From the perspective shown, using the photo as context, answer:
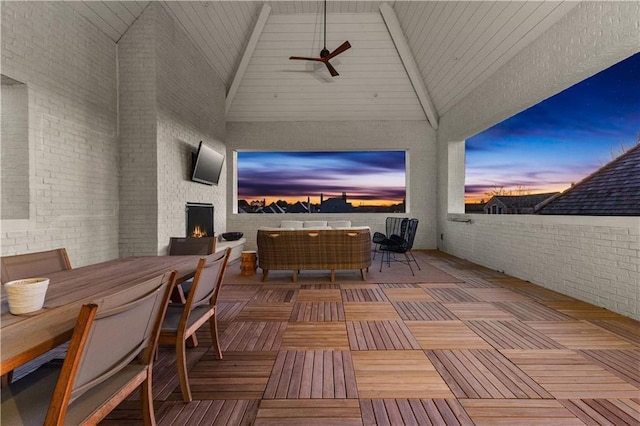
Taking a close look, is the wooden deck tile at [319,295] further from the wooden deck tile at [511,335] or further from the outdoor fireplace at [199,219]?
the outdoor fireplace at [199,219]

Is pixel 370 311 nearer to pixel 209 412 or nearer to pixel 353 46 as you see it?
pixel 209 412

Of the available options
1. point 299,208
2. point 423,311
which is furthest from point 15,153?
point 299,208

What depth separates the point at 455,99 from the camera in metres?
6.70

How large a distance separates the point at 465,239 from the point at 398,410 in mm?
5547

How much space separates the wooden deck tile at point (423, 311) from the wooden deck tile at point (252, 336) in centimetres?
130

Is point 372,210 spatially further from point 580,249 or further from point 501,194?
point 580,249

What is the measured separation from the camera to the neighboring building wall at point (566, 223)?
3.06 metres

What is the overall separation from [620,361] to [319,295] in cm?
281

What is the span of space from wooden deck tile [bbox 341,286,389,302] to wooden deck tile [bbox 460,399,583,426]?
197 centimetres

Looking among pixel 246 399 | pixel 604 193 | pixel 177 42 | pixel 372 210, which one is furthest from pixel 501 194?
pixel 177 42

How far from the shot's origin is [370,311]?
3334mm

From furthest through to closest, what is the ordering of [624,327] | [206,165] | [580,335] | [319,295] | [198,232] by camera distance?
1. [206,165]
2. [198,232]
3. [319,295]
4. [624,327]
5. [580,335]

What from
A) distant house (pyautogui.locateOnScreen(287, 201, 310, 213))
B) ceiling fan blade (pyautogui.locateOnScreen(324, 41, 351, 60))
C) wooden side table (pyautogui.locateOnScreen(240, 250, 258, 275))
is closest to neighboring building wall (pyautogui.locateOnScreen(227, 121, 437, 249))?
distant house (pyautogui.locateOnScreen(287, 201, 310, 213))

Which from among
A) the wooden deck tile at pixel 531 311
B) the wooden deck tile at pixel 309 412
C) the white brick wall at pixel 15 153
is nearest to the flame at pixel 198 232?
the white brick wall at pixel 15 153
